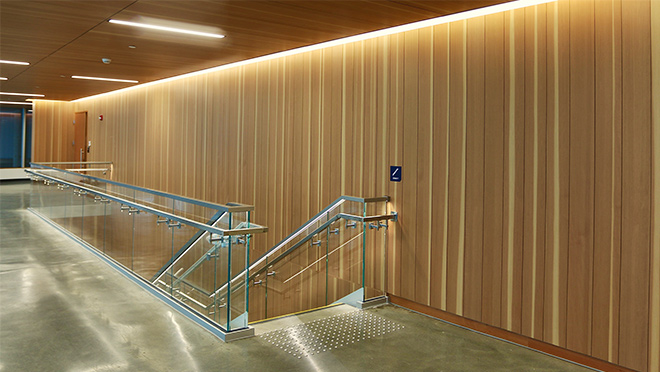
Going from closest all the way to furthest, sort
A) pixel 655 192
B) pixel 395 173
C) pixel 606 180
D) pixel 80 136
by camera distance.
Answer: pixel 655 192
pixel 606 180
pixel 395 173
pixel 80 136

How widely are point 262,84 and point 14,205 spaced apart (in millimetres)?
8063

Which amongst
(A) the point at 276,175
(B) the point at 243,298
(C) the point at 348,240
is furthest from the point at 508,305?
(A) the point at 276,175

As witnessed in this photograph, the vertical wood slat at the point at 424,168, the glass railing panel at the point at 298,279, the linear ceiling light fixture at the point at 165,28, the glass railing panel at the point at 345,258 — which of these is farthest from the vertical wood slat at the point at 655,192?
→ the linear ceiling light fixture at the point at 165,28

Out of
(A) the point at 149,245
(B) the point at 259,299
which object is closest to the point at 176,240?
(A) the point at 149,245

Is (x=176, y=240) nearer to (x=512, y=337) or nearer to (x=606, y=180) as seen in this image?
(x=512, y=337)

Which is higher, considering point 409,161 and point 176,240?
point 409,161

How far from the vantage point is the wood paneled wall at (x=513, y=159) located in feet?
12.1

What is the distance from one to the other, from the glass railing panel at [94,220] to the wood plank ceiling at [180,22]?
1989mm

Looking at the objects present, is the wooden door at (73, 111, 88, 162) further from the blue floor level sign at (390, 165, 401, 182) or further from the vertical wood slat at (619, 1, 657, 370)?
the vertical wood slat at (619, 1, 657, 370)

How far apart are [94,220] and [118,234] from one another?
1079 mm

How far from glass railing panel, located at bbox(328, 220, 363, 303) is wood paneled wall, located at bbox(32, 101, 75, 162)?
48.3 feet

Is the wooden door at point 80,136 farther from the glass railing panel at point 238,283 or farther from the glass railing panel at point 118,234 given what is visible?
the glass railing panel at point 238,283

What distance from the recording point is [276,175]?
24.2 feet

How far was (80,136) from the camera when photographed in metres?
16.2
